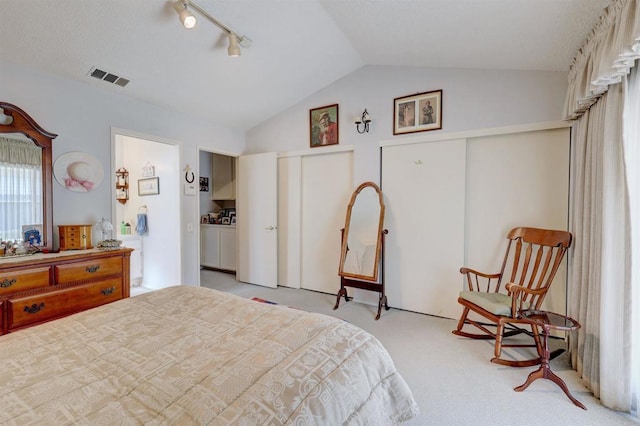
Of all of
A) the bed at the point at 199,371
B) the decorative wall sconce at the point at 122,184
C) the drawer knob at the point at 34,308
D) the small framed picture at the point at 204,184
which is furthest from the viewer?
the small framed picture at the point at 204,184

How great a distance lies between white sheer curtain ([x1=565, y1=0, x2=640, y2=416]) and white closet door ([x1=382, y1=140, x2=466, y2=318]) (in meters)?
1.12

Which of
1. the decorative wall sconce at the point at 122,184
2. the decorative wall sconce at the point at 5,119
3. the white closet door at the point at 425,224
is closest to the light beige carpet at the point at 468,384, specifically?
the white closet door at the point at 425,224

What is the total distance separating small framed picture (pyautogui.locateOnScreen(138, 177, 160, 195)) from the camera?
12.8ft

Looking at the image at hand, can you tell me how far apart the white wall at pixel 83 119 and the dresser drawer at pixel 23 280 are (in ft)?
1.76

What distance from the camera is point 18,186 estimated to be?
92.6 inches

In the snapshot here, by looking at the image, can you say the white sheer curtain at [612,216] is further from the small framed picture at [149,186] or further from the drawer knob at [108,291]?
the small framed picture at [149,186]

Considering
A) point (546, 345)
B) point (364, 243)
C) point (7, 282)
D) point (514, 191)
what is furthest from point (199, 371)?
point (514, 191)

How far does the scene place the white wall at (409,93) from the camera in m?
2.71

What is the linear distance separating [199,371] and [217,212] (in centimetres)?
519

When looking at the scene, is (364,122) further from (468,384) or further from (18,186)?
(18,186)

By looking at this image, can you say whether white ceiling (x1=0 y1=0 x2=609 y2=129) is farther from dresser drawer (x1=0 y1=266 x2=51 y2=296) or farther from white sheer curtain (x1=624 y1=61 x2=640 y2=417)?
dresser drawer (x1=0 y1=266 x2=51 y2=296)

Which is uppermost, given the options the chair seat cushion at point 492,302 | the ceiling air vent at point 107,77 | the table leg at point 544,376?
the ceiling air vent at point 107,77

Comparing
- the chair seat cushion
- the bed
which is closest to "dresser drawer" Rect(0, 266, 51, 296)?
the bed

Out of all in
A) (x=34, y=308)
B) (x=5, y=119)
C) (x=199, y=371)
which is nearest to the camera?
(x=199, y=371)
